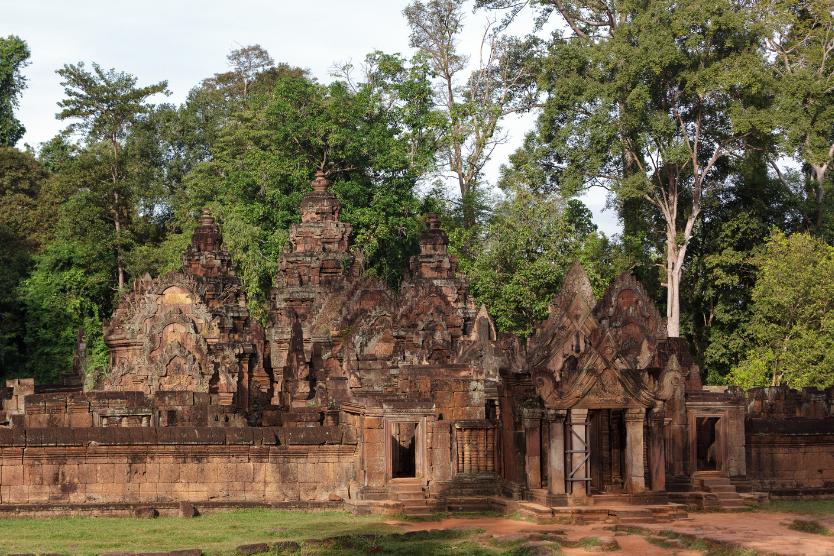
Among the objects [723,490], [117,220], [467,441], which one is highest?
[117,220]

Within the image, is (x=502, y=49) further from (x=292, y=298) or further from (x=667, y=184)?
(x=292, y=298)

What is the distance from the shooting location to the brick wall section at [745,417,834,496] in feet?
57.7

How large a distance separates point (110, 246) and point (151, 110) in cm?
1056

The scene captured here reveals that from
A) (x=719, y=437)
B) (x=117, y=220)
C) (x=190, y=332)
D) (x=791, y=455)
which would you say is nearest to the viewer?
(x=719, y=437)

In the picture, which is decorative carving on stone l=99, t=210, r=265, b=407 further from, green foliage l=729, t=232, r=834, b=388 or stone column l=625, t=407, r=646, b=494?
green foliage l=729, t=232, r=834, b=388

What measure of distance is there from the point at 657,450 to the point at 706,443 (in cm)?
354

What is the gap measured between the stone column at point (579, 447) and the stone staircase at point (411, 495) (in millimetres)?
2338

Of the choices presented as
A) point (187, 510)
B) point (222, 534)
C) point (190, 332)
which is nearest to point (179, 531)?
point (222, 534)

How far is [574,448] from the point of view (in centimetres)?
1499

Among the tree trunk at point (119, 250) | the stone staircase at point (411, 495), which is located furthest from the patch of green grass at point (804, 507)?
the tree trunk at point (119, 250)

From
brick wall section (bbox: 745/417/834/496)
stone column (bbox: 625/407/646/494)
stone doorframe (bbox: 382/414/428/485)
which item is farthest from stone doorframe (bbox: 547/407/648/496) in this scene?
brick wall section (bbox: 745/417/834/496)

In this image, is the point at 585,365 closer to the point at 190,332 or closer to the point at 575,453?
the point at 575,453

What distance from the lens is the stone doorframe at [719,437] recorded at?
1648 cm

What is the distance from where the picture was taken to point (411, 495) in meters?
15.6
